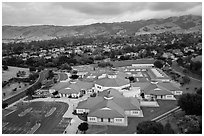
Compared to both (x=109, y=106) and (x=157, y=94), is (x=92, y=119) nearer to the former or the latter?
(x=109, y=106)

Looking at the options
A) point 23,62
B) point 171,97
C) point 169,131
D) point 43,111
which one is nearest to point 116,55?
point 23,62

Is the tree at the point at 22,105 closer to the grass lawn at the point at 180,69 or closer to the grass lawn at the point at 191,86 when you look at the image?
the grass lawn at the point at 191,86

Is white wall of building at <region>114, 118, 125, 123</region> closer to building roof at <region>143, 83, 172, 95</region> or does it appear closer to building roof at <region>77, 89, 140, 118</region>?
building roof at <region>77, 89, 140, 118</region>

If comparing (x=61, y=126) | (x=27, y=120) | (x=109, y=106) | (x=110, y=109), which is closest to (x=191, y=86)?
(x=109, y=106)

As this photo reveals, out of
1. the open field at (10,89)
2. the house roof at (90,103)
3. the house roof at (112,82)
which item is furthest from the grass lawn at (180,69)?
the open field at (10,89)

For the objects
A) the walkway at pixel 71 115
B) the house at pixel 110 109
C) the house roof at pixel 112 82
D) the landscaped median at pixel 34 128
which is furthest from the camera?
the house roof at pixel 112 82

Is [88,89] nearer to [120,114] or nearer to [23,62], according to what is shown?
[120,114]
